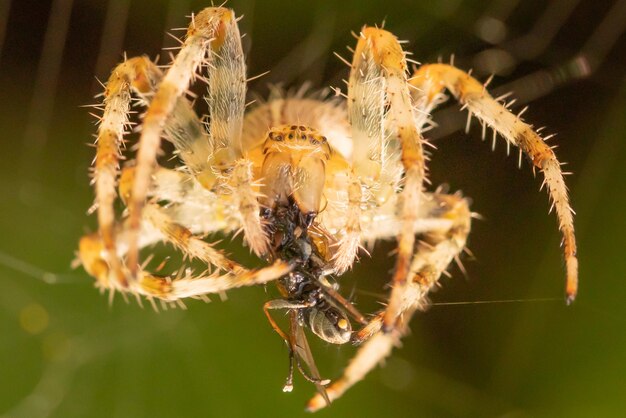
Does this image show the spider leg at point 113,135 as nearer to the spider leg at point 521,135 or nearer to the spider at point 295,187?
the spider at point 295,187

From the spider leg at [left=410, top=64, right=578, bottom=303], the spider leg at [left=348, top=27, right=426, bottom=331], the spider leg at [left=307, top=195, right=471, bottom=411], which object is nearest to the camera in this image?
the spider leg at [left=348, top=27, right=426, bottom=331]

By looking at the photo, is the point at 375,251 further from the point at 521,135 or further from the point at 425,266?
the point at 521,135

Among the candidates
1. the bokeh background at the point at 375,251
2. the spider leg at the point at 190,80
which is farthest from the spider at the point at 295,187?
the bokeh background at the point at 375,251

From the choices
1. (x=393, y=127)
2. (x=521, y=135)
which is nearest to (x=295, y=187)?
(x=393, y=127)

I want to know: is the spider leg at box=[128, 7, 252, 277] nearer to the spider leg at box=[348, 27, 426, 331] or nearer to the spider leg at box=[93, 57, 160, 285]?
→ the spider leg at box=[93, 57, 160, 285]

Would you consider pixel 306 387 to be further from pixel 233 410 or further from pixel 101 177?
pixel 101 177

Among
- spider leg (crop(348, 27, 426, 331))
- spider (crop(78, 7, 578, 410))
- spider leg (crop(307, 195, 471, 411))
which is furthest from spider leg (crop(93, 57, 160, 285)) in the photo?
spider leg (crop(307, 195, 471, 411))

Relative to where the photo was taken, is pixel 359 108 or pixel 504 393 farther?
pixel 504 393

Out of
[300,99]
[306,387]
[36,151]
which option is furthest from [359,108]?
[36,151]
